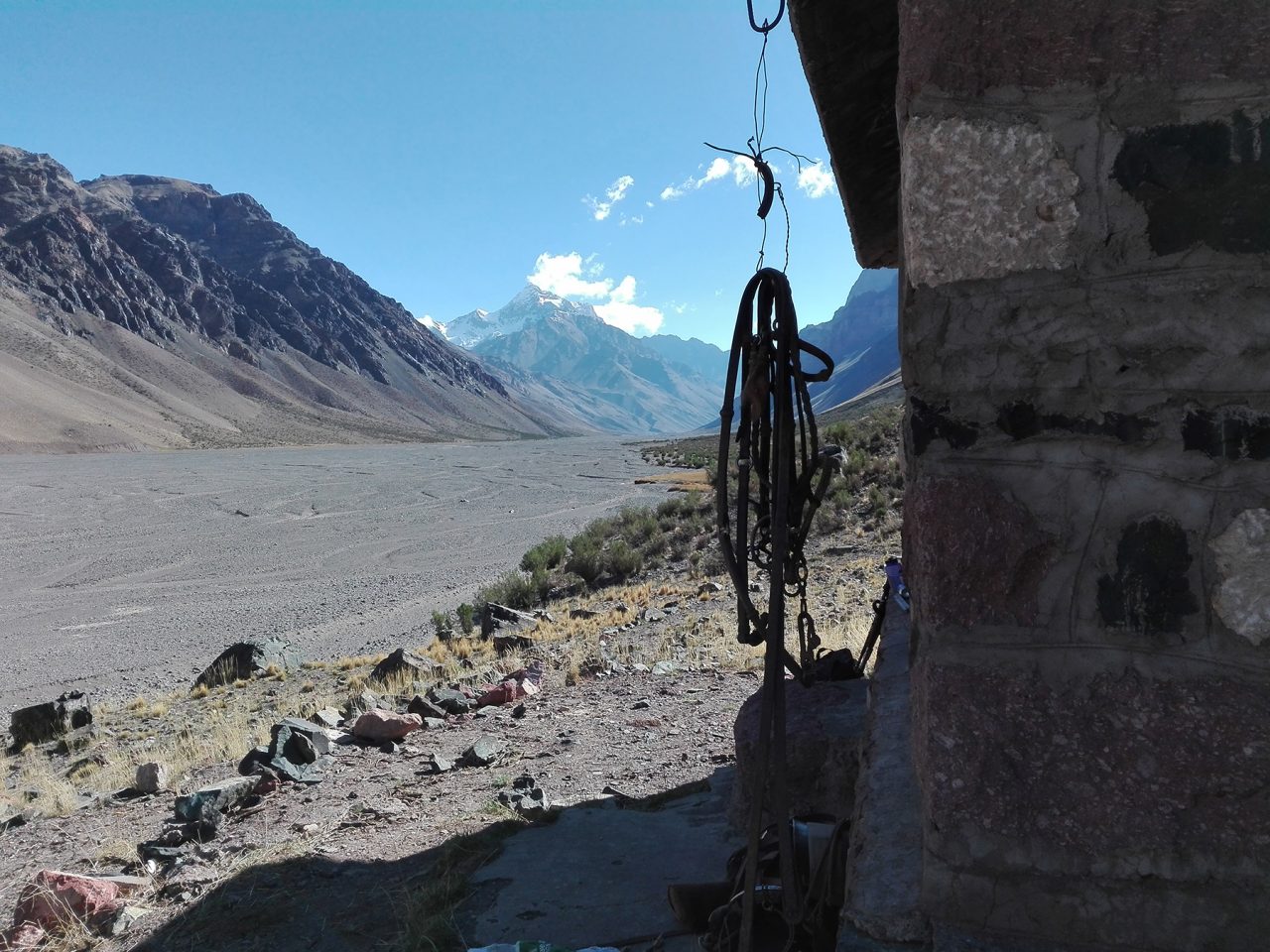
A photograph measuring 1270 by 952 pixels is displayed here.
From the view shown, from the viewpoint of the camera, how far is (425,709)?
677cm

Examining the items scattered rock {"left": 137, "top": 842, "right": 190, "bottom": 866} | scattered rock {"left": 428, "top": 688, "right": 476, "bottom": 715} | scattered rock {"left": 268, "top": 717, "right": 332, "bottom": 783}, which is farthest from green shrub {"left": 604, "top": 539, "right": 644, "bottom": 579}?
scattered rock {"left": 137, "top": 842, "right": 190, "bottom": 866}

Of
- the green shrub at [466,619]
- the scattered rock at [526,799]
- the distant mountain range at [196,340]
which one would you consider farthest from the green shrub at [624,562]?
the distant mountain range at [196,340]

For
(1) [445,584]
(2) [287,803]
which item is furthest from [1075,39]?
(1) [445,584]

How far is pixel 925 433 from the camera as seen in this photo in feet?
6.04

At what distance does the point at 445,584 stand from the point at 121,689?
6.55 metres

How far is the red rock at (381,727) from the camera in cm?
621

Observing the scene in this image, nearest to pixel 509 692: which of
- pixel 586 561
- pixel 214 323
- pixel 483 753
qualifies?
pixel 483 753

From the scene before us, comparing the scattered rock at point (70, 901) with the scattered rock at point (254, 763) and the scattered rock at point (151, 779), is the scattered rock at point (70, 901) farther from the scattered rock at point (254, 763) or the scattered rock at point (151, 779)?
the scattered rock at point (151, 779)

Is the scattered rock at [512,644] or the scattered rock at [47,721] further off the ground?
the scattered rock at [512,644]

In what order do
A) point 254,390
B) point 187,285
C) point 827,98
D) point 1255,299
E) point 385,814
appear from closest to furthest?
point 1255,299
point 827,98
point 385,814
point 254,390
point 187,285

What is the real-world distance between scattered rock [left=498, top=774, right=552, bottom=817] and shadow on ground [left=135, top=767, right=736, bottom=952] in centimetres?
25

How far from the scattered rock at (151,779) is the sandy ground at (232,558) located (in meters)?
5.16

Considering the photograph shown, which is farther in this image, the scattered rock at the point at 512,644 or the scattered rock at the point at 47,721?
the scattered rock at the point at 512,644

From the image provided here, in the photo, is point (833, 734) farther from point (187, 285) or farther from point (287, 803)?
point (187, 285)
